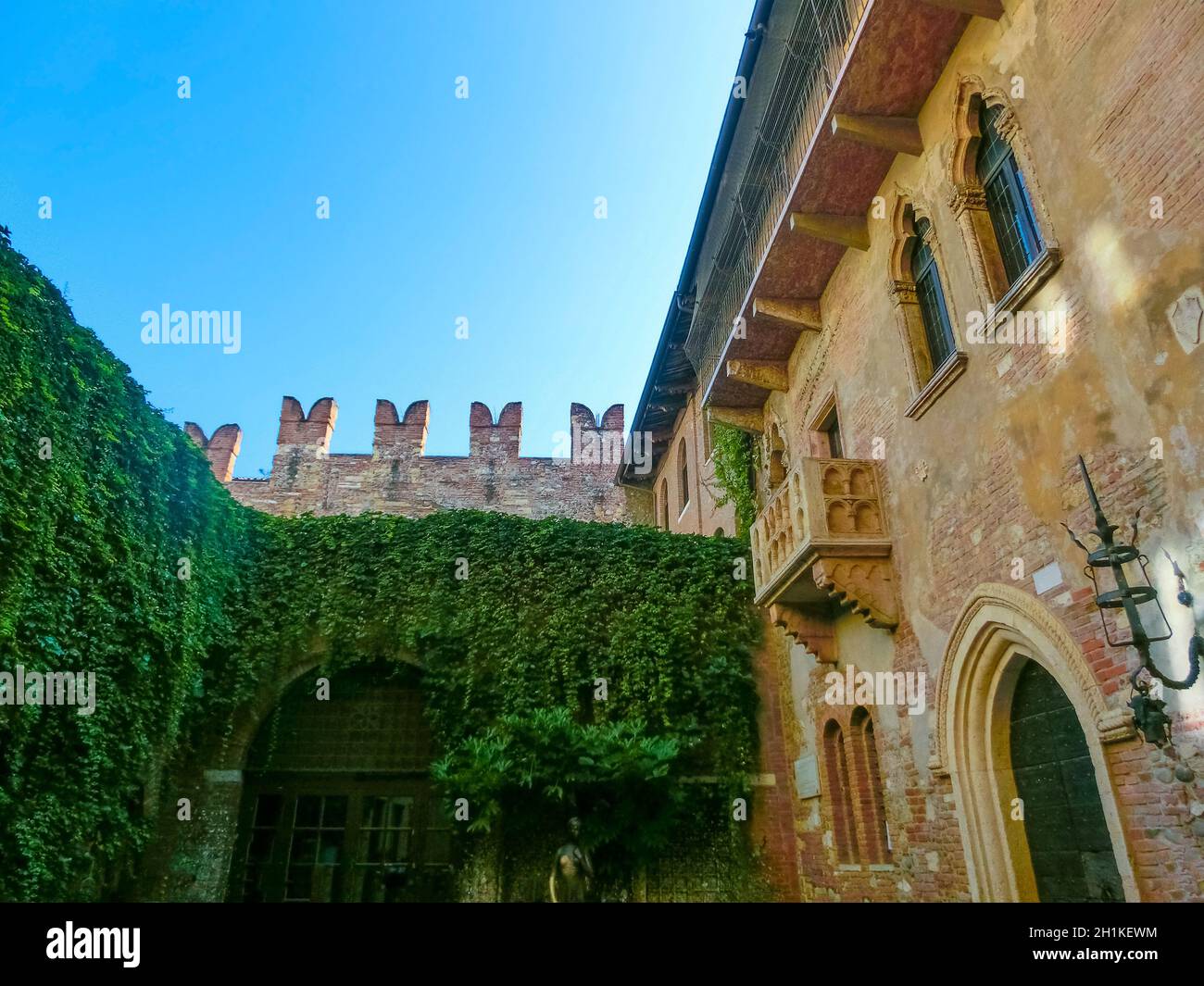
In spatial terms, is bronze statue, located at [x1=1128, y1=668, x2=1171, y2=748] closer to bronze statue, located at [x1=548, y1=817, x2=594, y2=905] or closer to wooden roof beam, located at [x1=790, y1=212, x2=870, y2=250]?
wooden roof beam, located at [x1=790, y1=212, x2=870, y2=250]

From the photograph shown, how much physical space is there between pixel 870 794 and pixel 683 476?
9684 mm

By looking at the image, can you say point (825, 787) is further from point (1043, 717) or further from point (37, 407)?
point (37, 407)

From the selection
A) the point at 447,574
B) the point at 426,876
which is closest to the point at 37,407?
the point at 447,574

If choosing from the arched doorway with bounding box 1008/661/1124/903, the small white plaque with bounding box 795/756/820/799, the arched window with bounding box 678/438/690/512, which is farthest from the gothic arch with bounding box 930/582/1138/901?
the arched window with bounding box 678/438/690/512

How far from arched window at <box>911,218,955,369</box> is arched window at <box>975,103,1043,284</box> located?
762mm

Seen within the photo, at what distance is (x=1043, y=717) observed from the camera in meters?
5.85

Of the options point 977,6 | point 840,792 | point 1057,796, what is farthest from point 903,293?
point 840,792

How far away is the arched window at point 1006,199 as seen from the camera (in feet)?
19.6

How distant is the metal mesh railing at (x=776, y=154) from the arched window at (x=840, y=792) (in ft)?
19.4

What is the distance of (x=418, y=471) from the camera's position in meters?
20.1

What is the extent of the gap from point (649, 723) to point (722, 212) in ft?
28.9

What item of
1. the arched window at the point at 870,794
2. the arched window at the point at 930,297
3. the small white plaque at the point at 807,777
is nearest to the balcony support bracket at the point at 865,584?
the arched window at the point at 870,794

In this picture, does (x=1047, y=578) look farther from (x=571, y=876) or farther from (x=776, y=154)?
(x=776, y=154)

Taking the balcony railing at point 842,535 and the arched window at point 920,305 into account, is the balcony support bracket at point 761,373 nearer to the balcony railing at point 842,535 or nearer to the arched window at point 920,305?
the balcony railing at point 842,535
